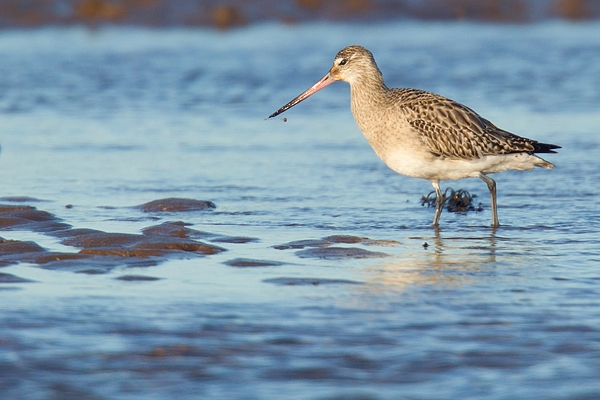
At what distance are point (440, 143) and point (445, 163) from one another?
186 mm

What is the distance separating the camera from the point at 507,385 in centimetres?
482

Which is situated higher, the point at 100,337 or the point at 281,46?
the point at 281,46

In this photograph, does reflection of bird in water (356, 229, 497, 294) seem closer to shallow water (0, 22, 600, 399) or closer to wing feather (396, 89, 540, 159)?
shallow water (0, 22, 600, 399)

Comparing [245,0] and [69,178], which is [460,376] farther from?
[245,0]

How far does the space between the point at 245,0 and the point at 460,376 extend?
2121 cm

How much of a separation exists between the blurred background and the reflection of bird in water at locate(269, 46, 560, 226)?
15655mm

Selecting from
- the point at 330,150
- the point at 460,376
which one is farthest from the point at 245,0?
the point at 460,376

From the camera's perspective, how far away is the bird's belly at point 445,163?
9.09m

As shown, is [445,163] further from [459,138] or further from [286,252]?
[286,252]

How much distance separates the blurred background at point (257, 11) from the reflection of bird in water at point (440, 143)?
1565 cm

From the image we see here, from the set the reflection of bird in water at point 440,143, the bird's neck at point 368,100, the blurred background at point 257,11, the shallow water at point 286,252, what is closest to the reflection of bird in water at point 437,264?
the shallow water at point 286,252

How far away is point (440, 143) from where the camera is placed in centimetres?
909

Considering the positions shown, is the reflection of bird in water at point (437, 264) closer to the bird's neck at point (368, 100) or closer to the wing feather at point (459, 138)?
the wing feather at point (459, 138)

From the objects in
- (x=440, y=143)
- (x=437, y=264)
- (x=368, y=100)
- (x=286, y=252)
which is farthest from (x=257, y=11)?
(x=437, y=264)
